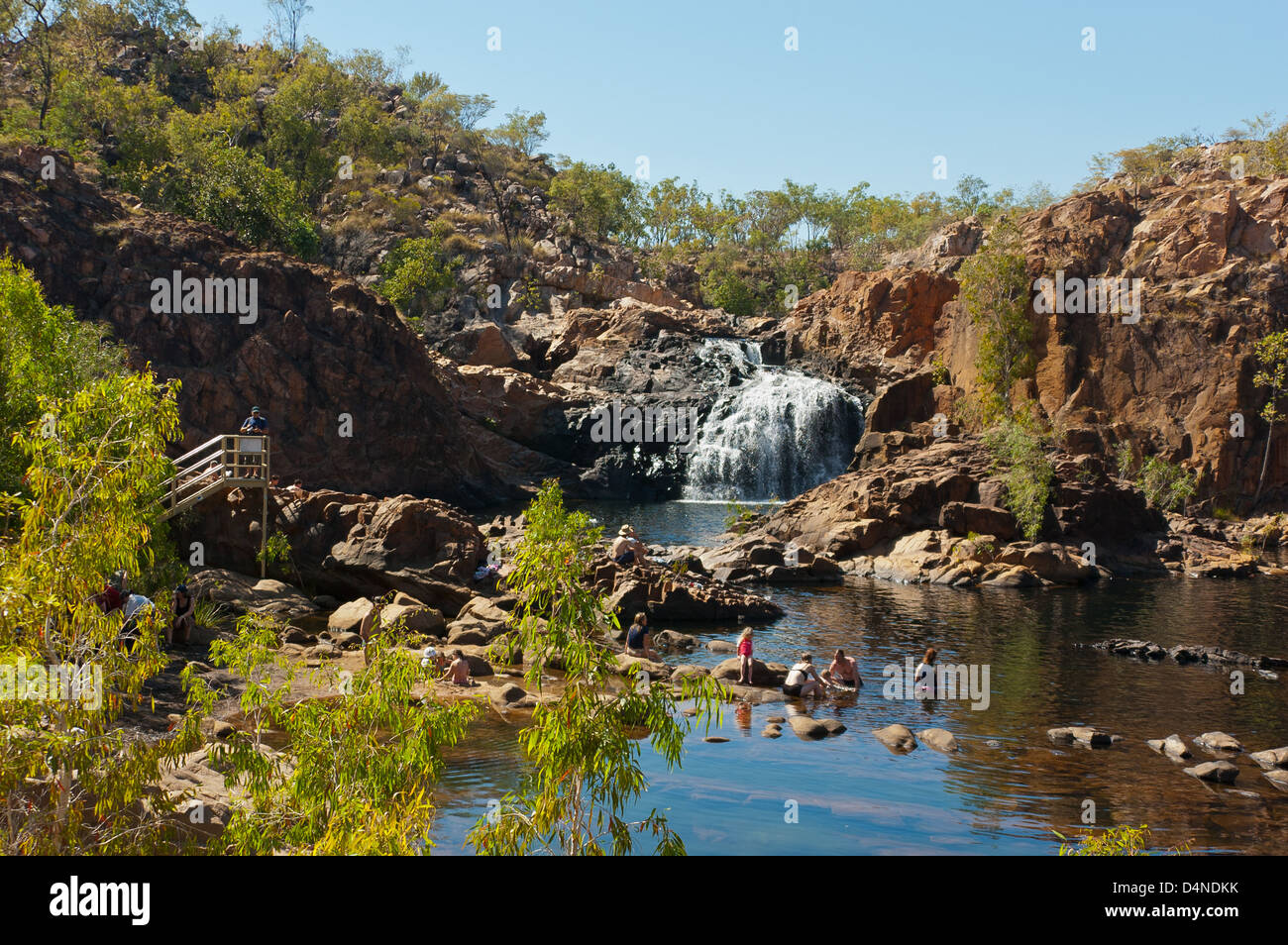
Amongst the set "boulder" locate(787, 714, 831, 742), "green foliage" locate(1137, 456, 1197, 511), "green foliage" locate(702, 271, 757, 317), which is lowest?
"boulder" locate(787, 714, 831, 742)

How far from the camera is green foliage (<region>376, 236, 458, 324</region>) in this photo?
78688 mm

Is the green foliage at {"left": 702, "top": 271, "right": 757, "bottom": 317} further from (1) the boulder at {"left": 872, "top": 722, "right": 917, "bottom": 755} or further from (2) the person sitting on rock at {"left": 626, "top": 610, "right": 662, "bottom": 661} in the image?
(1) the boulder at {"left": 872, "top": 722, "right": 917, "bottom": 755}

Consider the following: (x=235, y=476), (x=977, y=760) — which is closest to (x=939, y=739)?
(x=977, y=760)

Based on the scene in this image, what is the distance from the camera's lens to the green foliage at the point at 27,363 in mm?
23688

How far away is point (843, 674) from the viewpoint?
2484 centimetres

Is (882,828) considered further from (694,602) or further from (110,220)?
(110,220)

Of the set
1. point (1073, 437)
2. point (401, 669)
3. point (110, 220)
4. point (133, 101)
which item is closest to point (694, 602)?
point (401, 669)

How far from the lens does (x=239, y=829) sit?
8.74 metres

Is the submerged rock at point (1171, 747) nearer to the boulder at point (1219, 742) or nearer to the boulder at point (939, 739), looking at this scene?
the boulder at point (1219, 742)

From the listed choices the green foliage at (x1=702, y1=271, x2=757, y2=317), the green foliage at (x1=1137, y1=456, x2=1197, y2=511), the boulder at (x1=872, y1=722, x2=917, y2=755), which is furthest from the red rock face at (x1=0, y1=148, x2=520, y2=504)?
the green foliage at (x1=702, y1=271, x2=757, y2=317)

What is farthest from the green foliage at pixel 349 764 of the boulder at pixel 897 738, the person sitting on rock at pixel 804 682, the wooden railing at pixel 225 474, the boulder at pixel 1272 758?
the wooden railing at pixel 225 474

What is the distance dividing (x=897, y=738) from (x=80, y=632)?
16076 millimetres

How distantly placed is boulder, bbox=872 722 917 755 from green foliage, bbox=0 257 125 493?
18.2 m

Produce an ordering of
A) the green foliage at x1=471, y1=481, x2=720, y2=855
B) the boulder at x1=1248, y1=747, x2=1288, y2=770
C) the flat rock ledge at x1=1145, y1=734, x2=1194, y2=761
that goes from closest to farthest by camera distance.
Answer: the green foliage at x1=471, y1=481, x2=720, y2=855, the boulder at x1=1248, y1=747, x2=1288, y2=770, the flat rock ledge at x1=1145, y1=734, x2=1194, y2=761
